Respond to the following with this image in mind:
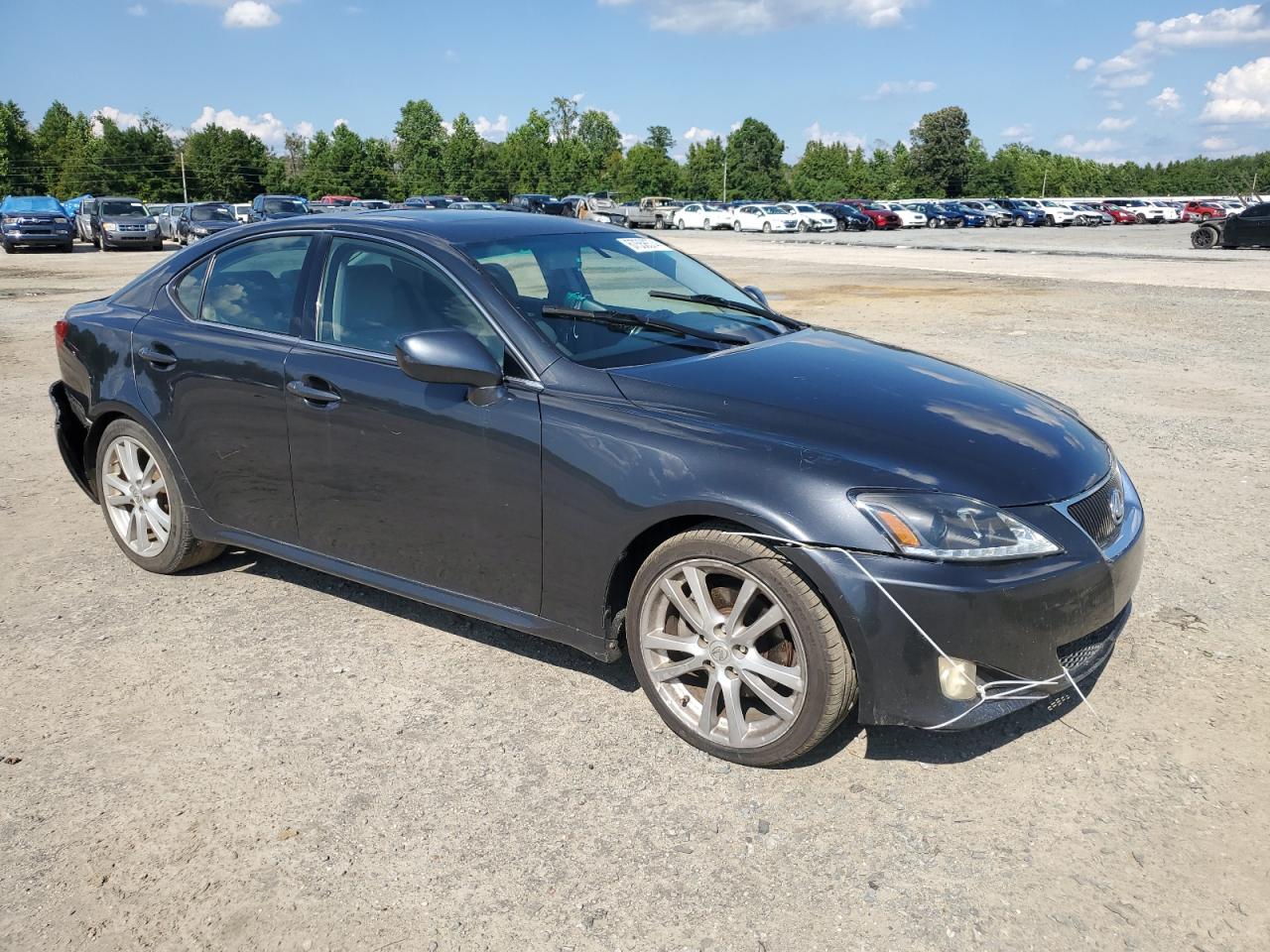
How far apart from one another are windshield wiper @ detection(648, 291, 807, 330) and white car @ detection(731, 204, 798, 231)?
52.9 m

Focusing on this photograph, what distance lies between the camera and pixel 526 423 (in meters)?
3.55

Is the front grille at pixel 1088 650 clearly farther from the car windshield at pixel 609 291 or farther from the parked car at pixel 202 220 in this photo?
the parked car at pixel 202 220

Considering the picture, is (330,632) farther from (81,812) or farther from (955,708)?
(955,708)

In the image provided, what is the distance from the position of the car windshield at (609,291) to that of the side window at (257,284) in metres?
0.82

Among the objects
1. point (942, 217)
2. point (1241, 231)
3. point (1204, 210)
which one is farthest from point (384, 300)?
point (1204, 210)

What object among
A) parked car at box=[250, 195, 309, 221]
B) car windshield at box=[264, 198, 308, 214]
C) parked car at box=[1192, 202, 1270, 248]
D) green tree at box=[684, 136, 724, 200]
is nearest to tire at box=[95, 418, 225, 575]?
parked car at box=[250, 195, 309, 221]

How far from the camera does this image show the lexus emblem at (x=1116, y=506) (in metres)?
3.49

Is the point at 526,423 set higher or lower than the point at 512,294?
lower

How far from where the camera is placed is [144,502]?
4.93 m

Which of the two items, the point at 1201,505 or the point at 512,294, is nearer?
the point at 512,294

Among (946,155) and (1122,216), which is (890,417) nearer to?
(1122,216)

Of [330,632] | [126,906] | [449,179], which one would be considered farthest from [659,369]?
[449,179]

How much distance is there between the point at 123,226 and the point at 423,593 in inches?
1449

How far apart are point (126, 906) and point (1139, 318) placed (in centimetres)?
1503
